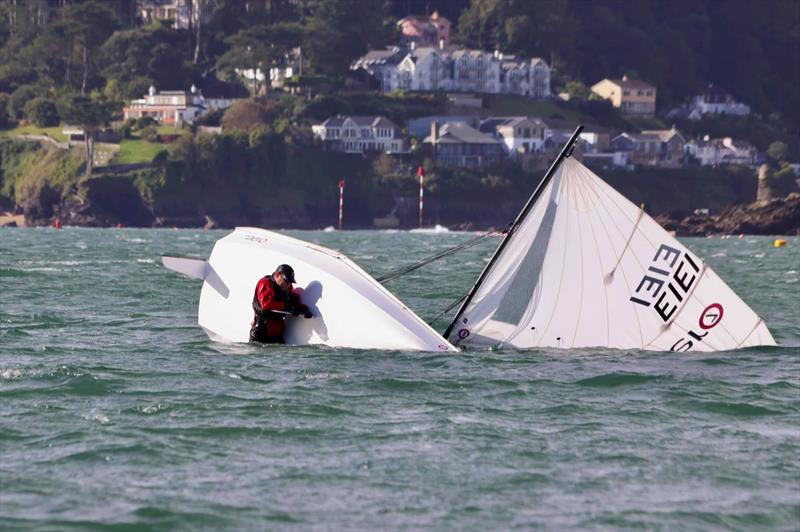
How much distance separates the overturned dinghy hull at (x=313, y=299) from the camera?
840 inches

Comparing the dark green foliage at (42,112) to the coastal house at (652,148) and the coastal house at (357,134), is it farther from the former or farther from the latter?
the coastal house at (652,148)

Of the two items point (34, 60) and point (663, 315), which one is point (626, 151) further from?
point (663, 315)

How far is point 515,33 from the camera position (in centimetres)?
18075

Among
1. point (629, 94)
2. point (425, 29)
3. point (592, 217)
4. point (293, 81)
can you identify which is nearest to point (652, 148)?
point (629, 94)

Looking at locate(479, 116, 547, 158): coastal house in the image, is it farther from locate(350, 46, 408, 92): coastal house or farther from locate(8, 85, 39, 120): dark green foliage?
locate(8, 85, 39, 120): dark green foliage

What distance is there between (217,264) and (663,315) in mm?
6543

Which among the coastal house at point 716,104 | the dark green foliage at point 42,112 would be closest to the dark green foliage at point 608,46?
the coastal house at point 716,104

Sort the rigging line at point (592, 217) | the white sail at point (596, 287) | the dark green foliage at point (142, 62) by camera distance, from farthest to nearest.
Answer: the dark green foliage at point (142, 62) → the rigging line at point (592, 217) → the white sail at point (596, 287)

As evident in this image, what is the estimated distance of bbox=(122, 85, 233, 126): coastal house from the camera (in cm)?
14788

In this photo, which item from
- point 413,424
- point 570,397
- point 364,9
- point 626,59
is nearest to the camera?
point 413,424

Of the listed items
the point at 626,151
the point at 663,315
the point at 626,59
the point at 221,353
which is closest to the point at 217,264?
the point at 221,353

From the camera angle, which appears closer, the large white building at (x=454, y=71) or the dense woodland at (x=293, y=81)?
the dense woodland at (x=293, y=81)

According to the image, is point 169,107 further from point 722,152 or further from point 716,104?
point 716,104

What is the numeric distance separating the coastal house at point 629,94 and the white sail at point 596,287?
156 meters
